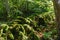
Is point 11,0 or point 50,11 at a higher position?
point 11,0

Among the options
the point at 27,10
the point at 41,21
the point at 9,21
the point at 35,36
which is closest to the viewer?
the point at 35,36

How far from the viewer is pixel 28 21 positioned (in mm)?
4434

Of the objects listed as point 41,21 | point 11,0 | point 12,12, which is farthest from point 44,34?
point 11,0

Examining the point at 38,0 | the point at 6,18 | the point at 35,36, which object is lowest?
the point at 35,36

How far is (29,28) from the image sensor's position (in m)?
4.24

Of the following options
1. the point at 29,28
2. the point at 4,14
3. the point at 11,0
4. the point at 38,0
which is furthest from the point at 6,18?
the point at 38,0

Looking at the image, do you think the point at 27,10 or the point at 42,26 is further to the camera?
the point at 27,10

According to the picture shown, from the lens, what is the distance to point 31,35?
4.17 m

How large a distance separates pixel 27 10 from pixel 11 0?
0.65m

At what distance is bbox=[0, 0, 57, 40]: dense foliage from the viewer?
415 cm

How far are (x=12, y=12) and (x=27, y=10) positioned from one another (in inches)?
22.2

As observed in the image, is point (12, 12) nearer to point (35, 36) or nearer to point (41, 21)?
point (41, 21)

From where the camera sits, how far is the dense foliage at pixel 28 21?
4.15m

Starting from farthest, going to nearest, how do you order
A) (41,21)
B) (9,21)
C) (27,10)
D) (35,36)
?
(27,10) → (41,21) → (9,21) → (35,36)
